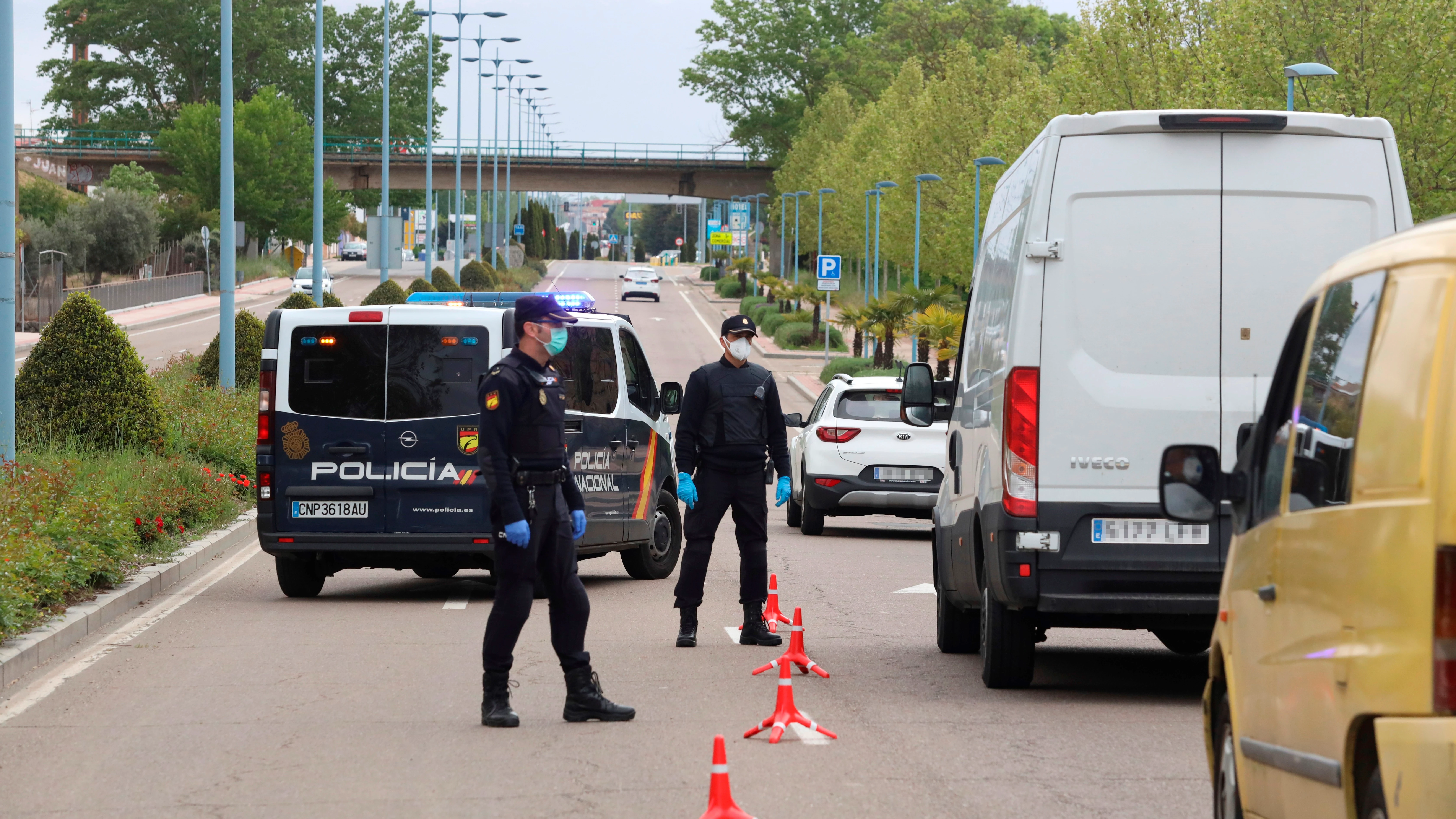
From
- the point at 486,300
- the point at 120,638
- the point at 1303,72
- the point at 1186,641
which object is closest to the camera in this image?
the point at 1186,641

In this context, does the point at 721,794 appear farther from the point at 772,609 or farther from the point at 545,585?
the point at 772,609

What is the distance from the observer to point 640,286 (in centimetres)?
9000

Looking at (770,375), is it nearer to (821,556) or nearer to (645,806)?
(645,806)

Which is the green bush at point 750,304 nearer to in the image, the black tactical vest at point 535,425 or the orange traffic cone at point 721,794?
the black tactical vest at point 535,425

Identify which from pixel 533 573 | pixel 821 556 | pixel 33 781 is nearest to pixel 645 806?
pixel 533 573

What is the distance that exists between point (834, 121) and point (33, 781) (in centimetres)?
8257

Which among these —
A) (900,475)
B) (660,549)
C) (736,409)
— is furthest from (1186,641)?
(900,475)

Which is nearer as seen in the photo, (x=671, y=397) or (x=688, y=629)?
(x=688, y=629)

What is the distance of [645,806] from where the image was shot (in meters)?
6.52

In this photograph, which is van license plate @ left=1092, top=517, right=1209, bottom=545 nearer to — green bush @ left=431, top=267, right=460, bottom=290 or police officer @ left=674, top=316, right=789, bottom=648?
police officer @ left=674, top=316, right=789, bottom=648

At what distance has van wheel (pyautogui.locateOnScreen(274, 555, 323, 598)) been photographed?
531 inches

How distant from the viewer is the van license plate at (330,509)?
1308 centimetres

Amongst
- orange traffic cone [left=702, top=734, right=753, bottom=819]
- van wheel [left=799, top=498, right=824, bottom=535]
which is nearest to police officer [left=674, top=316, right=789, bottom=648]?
orange traffic cone [left=702, top=734, right=753, bottom=819]

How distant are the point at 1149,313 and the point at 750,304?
7380cm
